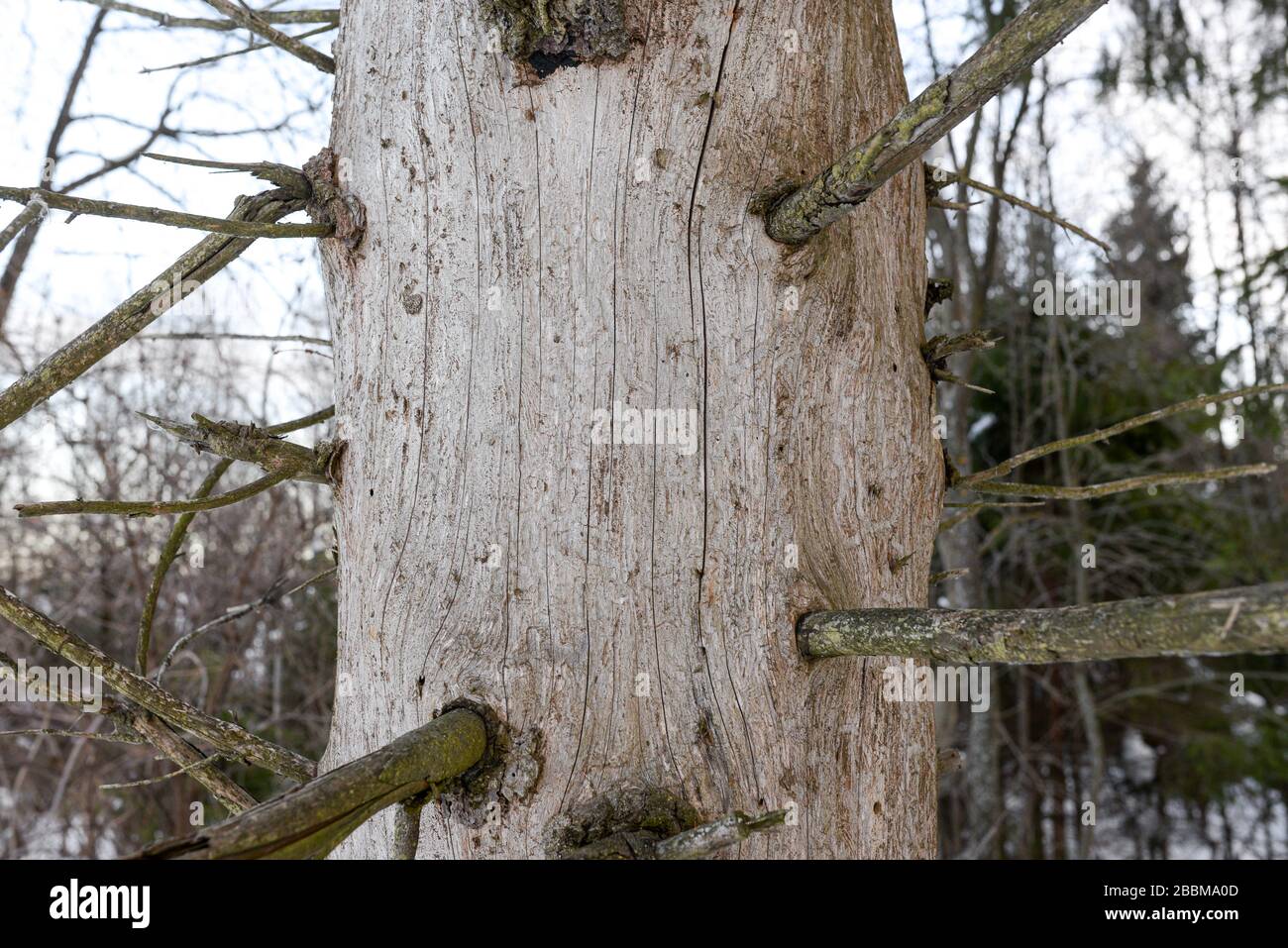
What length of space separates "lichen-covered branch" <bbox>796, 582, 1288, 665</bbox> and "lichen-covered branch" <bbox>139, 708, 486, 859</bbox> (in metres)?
0.46

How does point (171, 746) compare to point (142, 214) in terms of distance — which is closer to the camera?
point (142, 214)

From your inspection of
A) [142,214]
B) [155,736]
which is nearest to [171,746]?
[155,736]

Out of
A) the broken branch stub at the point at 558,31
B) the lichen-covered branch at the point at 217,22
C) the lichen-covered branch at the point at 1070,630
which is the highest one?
the lichen-covered branch at the point at 217,22

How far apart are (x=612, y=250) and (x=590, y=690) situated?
1.86 feet

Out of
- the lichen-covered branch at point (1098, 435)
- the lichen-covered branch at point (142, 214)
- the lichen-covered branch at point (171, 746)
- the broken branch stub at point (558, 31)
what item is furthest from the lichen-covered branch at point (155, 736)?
the lichen-covered branch at point (1098, 435)

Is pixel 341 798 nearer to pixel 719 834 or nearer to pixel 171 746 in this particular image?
pixel 719 834

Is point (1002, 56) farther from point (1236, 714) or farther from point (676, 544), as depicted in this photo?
point (1236, 714)

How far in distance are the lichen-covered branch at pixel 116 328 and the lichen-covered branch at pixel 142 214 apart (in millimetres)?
110

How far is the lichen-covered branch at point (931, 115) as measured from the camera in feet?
3.39

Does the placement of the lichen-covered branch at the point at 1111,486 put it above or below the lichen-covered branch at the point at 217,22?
below

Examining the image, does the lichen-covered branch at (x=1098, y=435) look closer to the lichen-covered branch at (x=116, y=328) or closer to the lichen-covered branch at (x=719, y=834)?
the lichen-covered branch at (x=719, y=834)

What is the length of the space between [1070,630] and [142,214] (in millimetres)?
1147

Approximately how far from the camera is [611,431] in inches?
50.6

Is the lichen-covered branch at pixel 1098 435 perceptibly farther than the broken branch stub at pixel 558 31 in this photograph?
Yes
